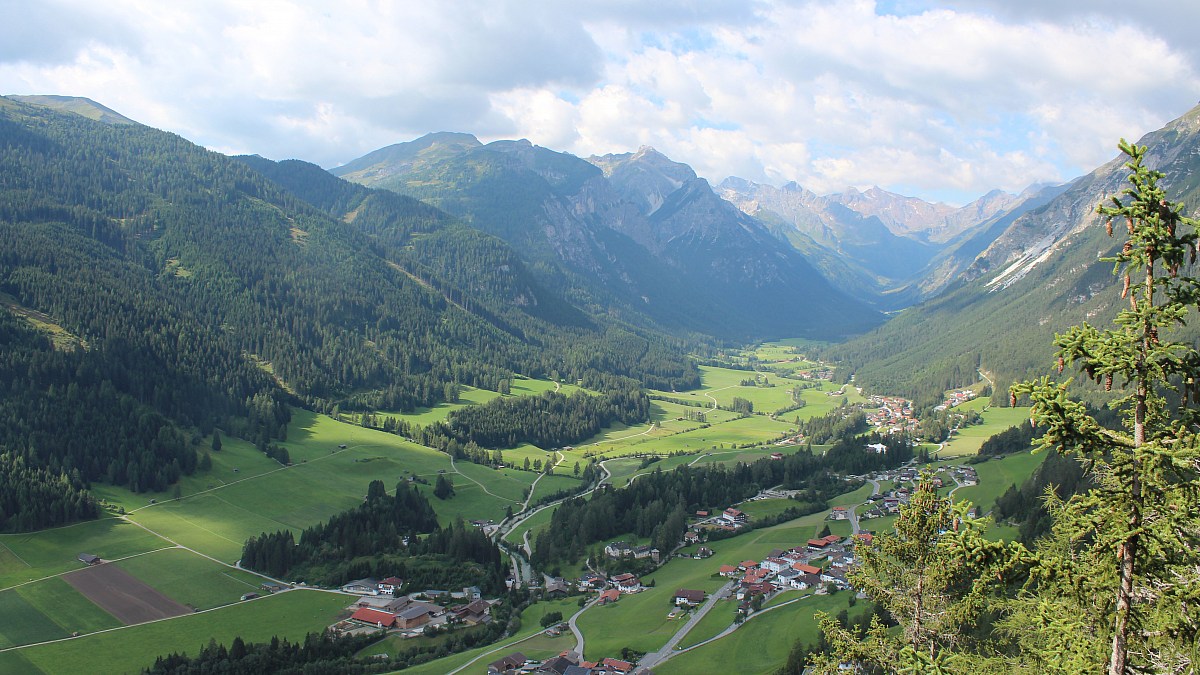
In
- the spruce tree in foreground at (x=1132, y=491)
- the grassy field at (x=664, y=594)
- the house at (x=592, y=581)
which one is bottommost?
the house at (x=592, y=581)

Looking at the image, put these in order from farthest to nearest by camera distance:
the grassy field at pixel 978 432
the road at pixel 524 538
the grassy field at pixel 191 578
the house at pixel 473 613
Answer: the grassy field at pixel 978 432 → the road at pixel 524 538 → the grassy field at pixel 191 578 → the house at pixel 473 613

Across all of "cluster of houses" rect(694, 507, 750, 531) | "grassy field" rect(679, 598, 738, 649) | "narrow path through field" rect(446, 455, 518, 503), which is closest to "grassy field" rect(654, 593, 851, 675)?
"grassy field" rect(679, 598, 738, 649)

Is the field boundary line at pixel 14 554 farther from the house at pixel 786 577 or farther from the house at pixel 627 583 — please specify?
the house at pixel 786 577

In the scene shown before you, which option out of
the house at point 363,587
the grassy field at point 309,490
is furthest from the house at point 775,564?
the grassy field at point 309,490

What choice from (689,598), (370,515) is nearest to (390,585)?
(370,515)

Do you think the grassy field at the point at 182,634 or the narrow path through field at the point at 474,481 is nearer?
the grassy field at the point at 182,634

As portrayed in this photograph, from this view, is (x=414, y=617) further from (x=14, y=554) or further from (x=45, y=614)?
(x=14, y=554)
